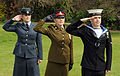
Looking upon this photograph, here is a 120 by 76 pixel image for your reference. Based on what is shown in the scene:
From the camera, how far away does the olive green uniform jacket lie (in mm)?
5282

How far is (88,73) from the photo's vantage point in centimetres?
473

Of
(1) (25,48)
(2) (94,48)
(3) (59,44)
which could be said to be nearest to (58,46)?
(3) (59,44)

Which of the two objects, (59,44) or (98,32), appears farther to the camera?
(59,44)

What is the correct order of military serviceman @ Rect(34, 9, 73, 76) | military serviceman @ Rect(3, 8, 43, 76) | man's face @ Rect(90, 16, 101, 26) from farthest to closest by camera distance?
military serviceman @ Rect(3, 8, 43, 76) → military serviceman @ Rect(34, 9, 73, 76) → man's face @ Rect(90, 16, 101, 26)

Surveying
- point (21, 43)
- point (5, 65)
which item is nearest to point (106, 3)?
point (5, 65)

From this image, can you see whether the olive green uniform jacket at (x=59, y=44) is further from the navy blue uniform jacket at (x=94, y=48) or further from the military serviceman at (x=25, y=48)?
the military serviceman at (x=25, y=48)

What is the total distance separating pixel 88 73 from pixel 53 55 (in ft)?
3.05

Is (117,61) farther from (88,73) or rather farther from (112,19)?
(112,19)

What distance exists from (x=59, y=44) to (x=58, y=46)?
0.15 ft

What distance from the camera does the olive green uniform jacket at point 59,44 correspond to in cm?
528

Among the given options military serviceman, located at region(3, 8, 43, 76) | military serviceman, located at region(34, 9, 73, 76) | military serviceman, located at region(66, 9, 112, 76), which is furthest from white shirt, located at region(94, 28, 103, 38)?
military serviceman, located at region(3, 8, 43, 76)

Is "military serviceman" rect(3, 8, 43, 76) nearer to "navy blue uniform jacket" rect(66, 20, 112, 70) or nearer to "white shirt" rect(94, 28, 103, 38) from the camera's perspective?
"navy blue uniform jacket" rect(66, 20, 112, 70)

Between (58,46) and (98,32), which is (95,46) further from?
(58,46)

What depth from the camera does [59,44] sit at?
530 centimetres
